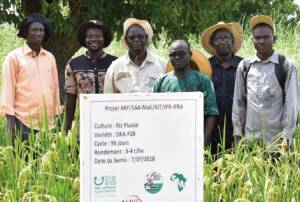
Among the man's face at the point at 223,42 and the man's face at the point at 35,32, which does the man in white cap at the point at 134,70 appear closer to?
the man's face at the point at 223,42

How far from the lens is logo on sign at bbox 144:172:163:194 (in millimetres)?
2902

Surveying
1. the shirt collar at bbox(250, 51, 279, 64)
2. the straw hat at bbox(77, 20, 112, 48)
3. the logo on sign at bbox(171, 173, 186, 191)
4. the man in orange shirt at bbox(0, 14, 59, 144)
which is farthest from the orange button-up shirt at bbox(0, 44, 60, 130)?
the logo on sign at bbox(171, 173, 186, 191)

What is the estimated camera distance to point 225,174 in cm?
343

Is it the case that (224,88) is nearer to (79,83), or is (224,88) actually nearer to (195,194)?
(79,83)

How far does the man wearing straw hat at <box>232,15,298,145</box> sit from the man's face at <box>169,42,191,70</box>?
0.44 meters

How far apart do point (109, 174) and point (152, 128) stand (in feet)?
0.94

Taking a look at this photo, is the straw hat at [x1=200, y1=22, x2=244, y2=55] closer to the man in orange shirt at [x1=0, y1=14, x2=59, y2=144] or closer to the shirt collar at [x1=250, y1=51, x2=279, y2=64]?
the shirt collar at [x1=250, y1=51, x2=279, y2=64]

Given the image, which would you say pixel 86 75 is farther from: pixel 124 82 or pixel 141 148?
pixel 141 148

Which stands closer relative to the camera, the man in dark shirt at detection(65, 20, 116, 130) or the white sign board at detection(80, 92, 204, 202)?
the white sign board at detection(80, 92, 204, 202)

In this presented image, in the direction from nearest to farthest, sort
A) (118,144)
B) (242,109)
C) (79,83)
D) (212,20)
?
(118,144)
(242,109)
(79,83)
(212,20)

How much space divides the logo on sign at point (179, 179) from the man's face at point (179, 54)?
43.7 inches

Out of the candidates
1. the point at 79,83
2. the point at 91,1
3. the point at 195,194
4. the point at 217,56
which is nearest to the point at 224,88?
the point at 217,56

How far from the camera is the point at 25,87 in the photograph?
174 inches

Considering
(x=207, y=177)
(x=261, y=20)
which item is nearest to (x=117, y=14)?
(x=261, y=20)
